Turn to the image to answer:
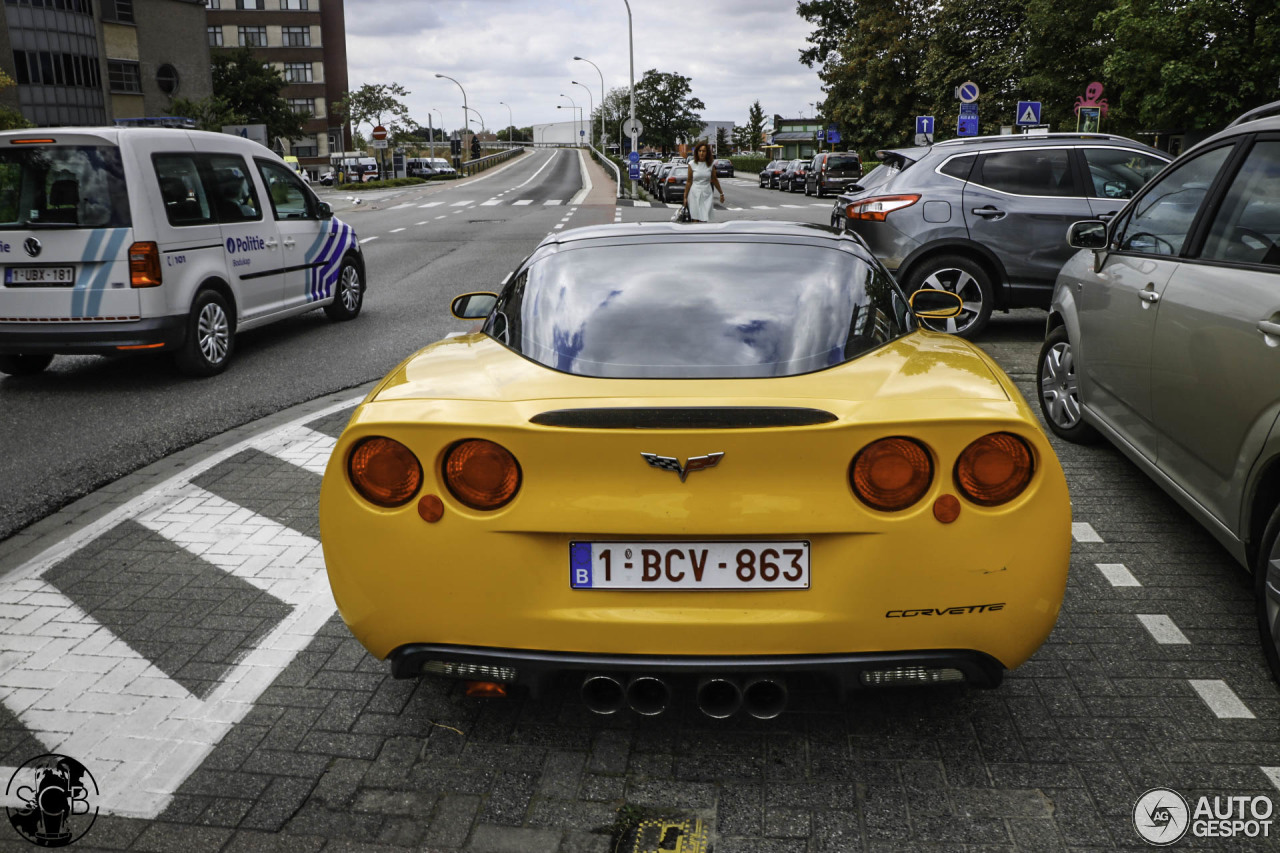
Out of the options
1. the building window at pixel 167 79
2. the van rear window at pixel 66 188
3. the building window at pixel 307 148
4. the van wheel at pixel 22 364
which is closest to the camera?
the van rear window at pixel 66 188

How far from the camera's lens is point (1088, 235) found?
5.57 meters

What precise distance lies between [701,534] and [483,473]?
0.56 meters

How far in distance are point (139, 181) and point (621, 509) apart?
660 centimetres

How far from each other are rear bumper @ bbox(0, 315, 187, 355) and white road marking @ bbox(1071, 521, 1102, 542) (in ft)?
20.8

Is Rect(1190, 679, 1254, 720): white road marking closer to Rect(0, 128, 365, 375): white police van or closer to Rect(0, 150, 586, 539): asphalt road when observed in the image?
Rect(0, 150, 586, 539): asphalt road

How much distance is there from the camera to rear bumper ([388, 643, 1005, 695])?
9.01 ft

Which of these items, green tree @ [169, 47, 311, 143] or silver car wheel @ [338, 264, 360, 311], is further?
green tree @ [169, 47, 311, 143]

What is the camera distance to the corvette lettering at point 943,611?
108 inches

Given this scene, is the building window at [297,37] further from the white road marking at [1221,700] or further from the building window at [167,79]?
the white road marking at [1221,700]

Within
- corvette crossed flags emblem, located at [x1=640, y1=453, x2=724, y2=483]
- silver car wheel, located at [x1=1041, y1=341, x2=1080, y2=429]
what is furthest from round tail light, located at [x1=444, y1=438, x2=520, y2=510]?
silver car wheel, located at [x1=1041, y1=341, x2=1080, y2=429]

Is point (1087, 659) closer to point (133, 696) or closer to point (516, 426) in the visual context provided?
point (516, 426)

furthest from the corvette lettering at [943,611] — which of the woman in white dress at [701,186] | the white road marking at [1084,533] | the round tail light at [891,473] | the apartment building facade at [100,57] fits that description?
the apartment building facade at [100,57]

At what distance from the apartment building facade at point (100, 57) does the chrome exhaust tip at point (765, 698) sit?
53.5 meters

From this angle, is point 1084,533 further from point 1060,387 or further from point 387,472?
point 387,472
